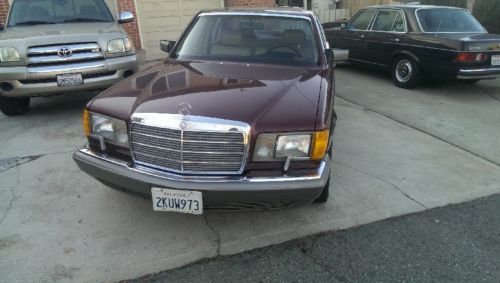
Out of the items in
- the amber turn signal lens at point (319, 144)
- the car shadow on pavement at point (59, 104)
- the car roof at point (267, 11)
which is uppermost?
the car roof at point (267, 11)

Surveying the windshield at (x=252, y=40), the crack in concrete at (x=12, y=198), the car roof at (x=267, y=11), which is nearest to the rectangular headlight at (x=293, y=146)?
the windshield at (x=252, y=40)

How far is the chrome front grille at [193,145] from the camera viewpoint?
2.58 metres

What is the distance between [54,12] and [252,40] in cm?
393

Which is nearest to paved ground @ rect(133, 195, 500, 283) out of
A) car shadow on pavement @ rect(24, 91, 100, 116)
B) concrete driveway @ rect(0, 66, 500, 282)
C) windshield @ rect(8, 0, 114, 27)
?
concrete driveway @ rect(0, 66, 500, 282)

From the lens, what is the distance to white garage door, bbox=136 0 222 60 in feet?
32.5

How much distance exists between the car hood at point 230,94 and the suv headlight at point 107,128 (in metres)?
0.05

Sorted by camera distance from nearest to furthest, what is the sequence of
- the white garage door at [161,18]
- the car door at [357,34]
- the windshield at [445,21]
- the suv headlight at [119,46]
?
the suv headlight at [119,46] < the windshield at [445,21] < the car door at [357,34] < the white garage door at [161,18]

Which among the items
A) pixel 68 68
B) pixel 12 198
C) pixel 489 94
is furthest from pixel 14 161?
pixel 489 94

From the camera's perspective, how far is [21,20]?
20.0ft

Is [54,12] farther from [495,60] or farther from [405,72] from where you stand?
[495,60]

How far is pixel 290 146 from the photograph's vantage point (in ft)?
8.77

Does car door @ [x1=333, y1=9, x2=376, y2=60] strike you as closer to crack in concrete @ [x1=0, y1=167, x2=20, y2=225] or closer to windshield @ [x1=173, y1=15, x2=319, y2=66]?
windshield @ [x1=173, y1=15, x2=319, y2=66]

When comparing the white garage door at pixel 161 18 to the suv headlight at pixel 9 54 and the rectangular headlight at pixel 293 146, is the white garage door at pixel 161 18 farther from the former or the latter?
the rectangular headlight at pixel 293 146

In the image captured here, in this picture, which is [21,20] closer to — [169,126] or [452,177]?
[169,126]
